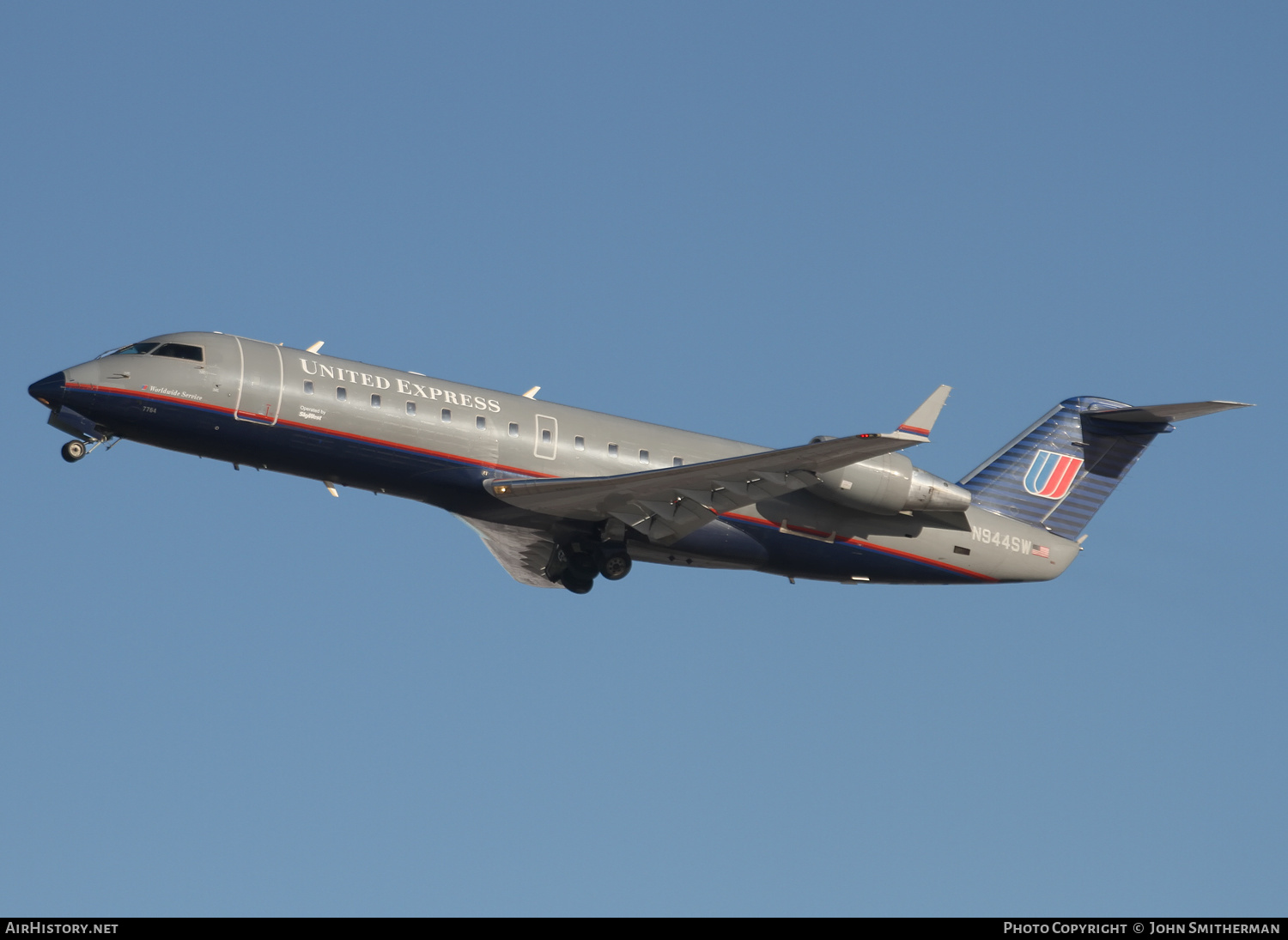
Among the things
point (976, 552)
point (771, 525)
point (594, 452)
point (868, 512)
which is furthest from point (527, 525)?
point (976, 552)

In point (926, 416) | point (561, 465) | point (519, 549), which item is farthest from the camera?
point (519, 549)

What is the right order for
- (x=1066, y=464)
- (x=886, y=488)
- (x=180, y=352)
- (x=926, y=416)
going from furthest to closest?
(x=1066, y=464), (x=886, y=488), (x=180, y=352), (x=926, y=416)

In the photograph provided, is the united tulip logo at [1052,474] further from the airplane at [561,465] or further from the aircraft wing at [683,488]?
the aircraft wing at [683,488]

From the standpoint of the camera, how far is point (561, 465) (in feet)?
86.0

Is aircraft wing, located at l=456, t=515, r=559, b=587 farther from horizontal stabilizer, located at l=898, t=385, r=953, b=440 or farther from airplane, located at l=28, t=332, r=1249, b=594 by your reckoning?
horizontal stabilizer, located at l=898, t=385, r=953, b=440

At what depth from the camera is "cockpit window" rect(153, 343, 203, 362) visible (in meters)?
25.1

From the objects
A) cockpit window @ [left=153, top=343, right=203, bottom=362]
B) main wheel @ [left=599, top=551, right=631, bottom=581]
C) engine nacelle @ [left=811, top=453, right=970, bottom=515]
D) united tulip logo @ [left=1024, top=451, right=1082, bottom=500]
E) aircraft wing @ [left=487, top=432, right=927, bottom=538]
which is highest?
united tulip logo @ [left=1024, top=451, right=1082, bottom=500]

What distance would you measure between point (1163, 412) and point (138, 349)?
1834 cm

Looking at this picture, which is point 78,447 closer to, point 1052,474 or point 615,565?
point 615,565

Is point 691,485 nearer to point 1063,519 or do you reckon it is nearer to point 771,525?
point 771,525

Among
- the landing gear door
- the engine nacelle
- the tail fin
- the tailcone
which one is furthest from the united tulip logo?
the tailcone

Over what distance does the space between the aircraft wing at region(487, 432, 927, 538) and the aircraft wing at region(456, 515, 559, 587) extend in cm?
228

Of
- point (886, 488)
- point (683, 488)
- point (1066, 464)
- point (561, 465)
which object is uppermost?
point (1066, 464)

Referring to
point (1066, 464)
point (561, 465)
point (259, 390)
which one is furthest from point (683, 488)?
point (1066, 464)
